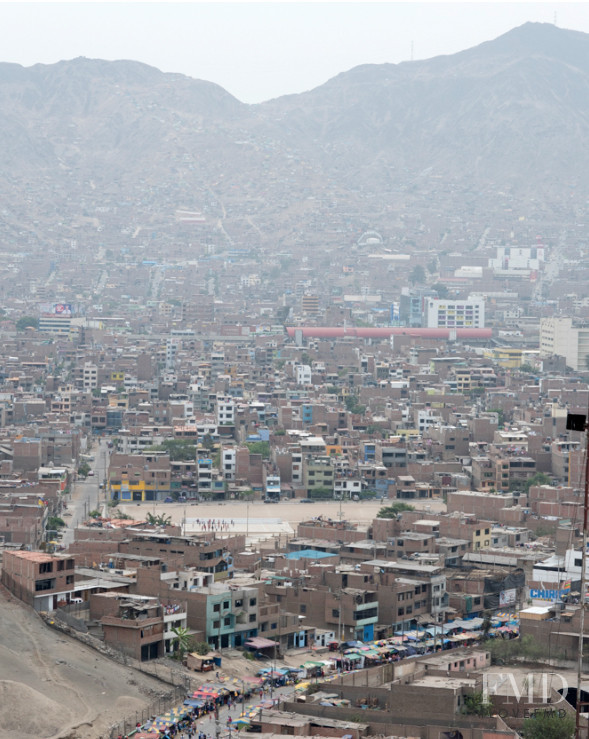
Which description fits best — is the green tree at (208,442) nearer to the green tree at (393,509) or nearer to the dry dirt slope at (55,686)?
the green tree at (393,509)

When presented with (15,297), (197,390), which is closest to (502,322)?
(15,297)

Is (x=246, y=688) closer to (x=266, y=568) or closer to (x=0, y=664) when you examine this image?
(x=0, y=664)

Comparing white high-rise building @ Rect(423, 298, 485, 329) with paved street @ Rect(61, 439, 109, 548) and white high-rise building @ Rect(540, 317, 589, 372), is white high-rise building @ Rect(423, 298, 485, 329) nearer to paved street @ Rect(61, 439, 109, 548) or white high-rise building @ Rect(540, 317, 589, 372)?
white high-rise building @ Rect(540, 317, 589, 372)

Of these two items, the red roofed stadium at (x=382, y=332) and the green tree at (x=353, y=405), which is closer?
the green tree at (x=353, y=405)

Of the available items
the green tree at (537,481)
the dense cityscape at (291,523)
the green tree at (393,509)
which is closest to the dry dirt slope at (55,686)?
the dense cityscape at (291,523)

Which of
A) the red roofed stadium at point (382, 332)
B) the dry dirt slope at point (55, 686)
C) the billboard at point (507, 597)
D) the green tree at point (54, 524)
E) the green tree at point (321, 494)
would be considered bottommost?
the dry dirt slope at point (55, 686)
